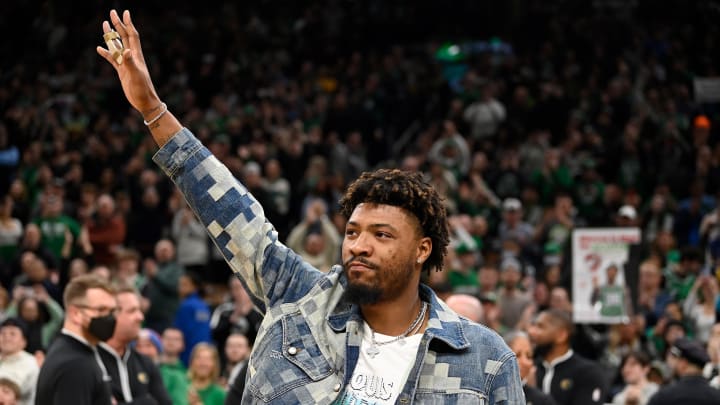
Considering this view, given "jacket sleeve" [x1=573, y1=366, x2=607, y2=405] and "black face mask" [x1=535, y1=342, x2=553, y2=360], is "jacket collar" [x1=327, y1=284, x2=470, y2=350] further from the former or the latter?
"black face mask" [x1=535, y1=342, x2=553, y2=360]

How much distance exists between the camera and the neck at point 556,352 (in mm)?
8680

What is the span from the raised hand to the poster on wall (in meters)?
7.84

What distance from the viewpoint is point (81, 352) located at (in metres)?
6.13

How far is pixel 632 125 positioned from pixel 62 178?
800 cm

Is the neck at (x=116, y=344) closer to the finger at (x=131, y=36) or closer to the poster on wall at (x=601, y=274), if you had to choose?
the finger at (x=131, y=36)

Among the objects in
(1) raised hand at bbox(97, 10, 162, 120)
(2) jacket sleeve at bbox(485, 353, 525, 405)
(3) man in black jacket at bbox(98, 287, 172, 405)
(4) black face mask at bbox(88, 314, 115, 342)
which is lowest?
(3) man in black jacket at bbox(98, 287, 172, 405)

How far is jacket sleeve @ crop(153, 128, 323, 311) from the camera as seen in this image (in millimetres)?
3562

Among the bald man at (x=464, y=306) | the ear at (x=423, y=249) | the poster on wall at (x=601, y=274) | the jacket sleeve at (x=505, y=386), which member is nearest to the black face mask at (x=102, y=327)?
the bald man at (x=464, y=306)

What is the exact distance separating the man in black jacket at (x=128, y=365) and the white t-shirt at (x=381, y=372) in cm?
315

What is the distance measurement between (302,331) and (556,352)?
5.42 metres

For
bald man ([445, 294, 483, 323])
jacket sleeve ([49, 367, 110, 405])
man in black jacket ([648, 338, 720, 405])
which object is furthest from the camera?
man in black jacket ([648, 338, 720, 405])

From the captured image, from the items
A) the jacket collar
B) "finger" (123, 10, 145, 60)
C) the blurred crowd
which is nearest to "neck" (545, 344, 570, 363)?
the blurred crowd

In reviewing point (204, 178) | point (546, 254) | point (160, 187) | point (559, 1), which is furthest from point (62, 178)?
point (204, 178)

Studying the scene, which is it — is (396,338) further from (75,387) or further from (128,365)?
(128,365)
